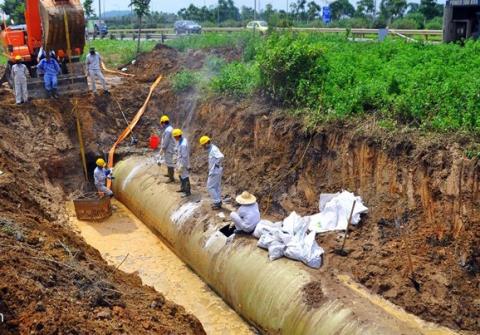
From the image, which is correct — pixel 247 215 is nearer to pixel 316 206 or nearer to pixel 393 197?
pixel 316 206

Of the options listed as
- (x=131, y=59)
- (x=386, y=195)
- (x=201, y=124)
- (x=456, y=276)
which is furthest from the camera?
(x=131, y=59)

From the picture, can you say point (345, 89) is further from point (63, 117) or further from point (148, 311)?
point (63, 117)

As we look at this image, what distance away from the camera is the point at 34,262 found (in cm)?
820

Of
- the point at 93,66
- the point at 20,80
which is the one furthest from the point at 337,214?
the point at 20,80

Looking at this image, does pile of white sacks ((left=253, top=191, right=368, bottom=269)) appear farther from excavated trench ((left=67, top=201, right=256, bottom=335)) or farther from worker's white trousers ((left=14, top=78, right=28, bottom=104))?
worker's white trousers ((left=14, top=78, right=28, bottom=104))

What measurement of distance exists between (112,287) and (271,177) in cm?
558

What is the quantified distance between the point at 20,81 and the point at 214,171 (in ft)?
27.4

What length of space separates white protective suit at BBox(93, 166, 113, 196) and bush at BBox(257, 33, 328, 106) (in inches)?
198

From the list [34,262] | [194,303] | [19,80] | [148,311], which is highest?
[19,80]

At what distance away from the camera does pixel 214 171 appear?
12.1 m

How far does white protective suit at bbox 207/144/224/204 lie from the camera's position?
12000 mm

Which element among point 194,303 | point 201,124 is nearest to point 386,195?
point 194,303

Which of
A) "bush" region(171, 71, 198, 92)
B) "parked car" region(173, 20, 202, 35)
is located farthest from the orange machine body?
"parked car" region(173, 20, 202, 35)

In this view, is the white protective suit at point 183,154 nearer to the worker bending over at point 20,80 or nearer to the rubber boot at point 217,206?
the rubber boot at point 217,206
